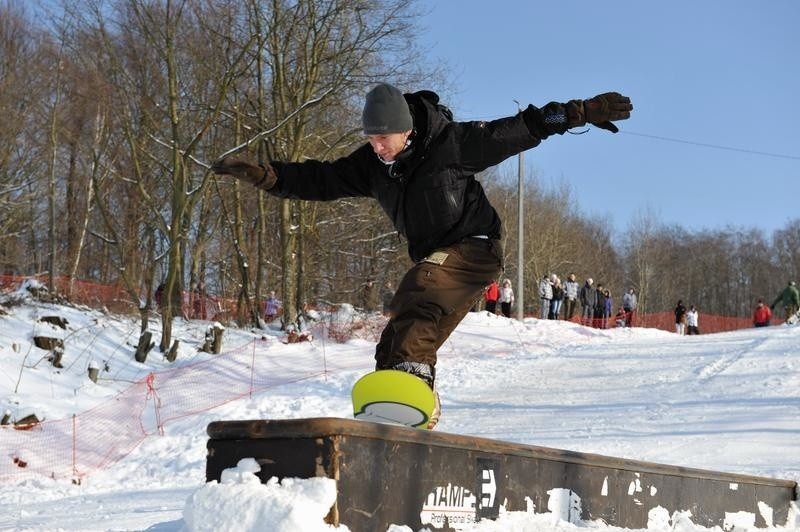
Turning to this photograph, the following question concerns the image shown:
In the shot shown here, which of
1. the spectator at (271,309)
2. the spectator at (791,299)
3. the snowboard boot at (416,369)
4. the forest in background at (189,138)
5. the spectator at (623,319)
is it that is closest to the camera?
the snowboard boot at (416,369)

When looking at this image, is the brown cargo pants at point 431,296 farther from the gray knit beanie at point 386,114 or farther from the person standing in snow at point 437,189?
the gray knit beanie at point 386,114

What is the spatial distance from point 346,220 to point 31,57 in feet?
39.3

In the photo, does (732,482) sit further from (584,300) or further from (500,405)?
(584,300)

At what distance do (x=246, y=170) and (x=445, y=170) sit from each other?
995 millimetres

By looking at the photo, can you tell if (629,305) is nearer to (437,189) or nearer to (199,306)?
(199,306)

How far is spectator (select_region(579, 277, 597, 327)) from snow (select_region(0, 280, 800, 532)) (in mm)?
7331

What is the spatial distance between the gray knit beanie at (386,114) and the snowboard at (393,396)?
112 cm

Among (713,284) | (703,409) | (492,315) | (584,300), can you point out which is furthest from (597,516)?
(713,284)

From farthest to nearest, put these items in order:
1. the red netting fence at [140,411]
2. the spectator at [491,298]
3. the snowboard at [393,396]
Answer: the spectator at [491,298] → the red netting fence at [140,411] → the snowboard at [393,396]

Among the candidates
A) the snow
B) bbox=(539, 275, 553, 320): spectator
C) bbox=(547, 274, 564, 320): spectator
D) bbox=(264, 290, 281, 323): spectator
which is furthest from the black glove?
bbox=(547, 274, 564, 320): spectator

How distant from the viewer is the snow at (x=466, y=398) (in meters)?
8.56

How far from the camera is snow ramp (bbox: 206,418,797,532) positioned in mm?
2564

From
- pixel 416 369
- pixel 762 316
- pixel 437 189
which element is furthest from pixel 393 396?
pixel 762 316

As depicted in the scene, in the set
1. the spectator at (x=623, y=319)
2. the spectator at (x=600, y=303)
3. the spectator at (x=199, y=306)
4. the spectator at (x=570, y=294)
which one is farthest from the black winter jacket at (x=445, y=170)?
the spectator at (x=623, y=319)
